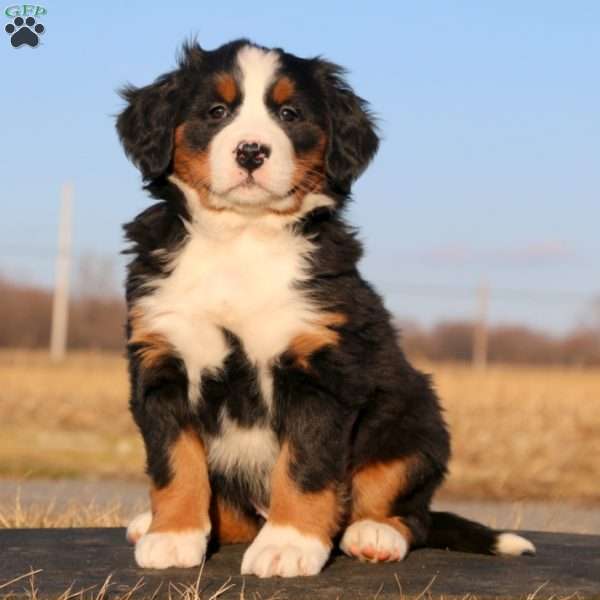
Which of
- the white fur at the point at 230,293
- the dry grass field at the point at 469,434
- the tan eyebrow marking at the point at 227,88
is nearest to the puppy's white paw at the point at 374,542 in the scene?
the white fur at the point at 230,293

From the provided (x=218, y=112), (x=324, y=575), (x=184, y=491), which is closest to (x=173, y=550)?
(x=184, y=491)

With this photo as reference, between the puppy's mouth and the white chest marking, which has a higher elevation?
the puppy's mouth

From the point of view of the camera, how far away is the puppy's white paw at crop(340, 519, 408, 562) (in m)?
4.59

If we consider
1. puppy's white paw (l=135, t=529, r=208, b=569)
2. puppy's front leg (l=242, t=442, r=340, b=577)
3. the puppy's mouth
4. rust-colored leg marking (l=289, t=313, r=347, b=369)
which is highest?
the puppy's mouth

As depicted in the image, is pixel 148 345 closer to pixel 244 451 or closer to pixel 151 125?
pixel 244 451

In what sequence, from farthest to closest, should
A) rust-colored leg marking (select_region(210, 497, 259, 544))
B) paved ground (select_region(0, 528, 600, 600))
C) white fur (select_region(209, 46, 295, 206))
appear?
1. rust-colored leg marking (select_region(210, 497, 259, 544))
2. white fur (select_region(209, 46, 295, 206))
3. paved ground (select_region(0, 528, 600, 600))

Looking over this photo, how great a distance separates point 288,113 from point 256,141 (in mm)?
300

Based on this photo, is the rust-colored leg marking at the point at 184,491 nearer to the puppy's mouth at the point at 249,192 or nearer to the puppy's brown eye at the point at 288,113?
the puppy's mouth at the point at 249,192

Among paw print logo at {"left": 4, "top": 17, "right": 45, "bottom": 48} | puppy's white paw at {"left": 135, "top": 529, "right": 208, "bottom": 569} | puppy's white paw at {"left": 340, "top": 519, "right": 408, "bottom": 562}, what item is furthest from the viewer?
paw print logo at {"left": 4, "top": 17, "right": 45, "bottom": 48}

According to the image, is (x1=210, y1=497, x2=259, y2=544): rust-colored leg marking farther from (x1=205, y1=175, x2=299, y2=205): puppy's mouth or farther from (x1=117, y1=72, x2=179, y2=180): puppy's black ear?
(x1=117, y1=72, x2=179, y2=180): puppy's black ear

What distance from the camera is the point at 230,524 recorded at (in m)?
4.94

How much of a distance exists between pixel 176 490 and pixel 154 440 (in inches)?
7.9

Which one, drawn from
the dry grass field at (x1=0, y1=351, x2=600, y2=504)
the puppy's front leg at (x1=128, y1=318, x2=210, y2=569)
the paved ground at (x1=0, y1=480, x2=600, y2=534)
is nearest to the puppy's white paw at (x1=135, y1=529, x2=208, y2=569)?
the puppy's front leg at (x1=128, y1=318, x2=210, y2=569)

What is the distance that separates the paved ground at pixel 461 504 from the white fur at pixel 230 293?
423cm
